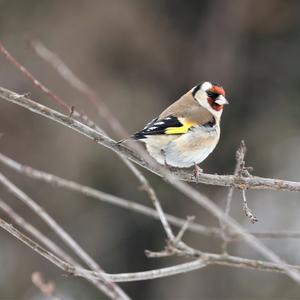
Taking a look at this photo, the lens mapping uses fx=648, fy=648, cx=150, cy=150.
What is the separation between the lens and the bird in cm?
296

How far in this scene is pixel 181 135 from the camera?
3.00m

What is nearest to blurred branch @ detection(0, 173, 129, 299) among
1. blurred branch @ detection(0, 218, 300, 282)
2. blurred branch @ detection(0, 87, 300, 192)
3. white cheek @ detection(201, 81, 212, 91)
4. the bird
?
blurred branch @ detection(0, 218, 300, 282)

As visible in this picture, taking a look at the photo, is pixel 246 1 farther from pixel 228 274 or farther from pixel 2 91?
pixel 2 91

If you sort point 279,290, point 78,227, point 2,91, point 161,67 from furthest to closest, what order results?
1. point 161,67
2. point 78,227
3. point 279,290
4. point 2,91

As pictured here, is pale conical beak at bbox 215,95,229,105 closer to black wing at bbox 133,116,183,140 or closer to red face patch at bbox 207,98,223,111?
red face patch at bbox 207,98,223,111

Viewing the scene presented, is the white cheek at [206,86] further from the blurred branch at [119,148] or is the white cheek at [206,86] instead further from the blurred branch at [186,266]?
the blurred branch at [186,266]

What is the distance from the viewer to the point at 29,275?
6.37 metres

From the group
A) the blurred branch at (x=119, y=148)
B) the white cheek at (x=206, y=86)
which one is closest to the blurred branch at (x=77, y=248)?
the blurred branch at (x=119, y=148)

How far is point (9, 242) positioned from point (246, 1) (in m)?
3.66

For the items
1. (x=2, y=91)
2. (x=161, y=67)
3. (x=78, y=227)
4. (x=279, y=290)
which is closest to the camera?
(x=2, y=91)

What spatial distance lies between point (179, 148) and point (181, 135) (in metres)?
0.07

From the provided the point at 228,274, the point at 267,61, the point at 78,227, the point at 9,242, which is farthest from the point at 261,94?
the point at 9,242

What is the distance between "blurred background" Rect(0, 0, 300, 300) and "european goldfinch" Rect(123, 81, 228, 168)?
2.98m

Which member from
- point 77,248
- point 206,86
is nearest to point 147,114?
point 206,86
